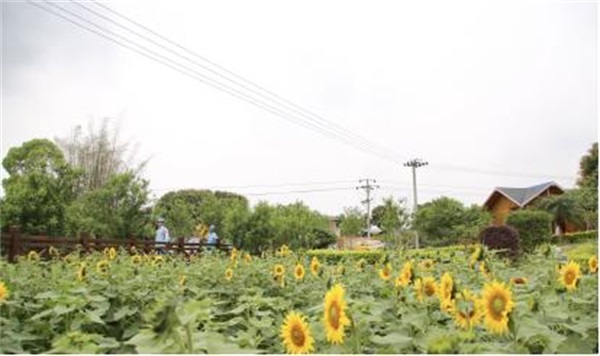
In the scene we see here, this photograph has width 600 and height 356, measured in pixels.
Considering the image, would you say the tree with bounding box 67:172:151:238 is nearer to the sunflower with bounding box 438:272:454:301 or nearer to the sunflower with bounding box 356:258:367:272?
the sunflower with bounding box 356:258:367:272

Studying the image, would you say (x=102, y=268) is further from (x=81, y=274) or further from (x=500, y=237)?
(x=500, y=237)

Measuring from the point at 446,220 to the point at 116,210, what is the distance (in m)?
13.3

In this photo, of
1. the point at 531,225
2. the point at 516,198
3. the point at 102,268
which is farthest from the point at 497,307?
the point at 516,198

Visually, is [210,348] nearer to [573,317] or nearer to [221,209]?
[573,317]

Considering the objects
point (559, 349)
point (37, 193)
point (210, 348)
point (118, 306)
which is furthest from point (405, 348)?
point (37, 193)

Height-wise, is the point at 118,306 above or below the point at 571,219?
below

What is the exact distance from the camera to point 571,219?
2180cm

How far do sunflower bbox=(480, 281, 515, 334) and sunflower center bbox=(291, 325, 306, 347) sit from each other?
385 millimetres

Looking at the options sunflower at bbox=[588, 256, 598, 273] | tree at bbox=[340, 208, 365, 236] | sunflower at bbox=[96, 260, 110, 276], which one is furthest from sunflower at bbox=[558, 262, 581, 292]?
tree at bbox=[340, 208, 365, 236]

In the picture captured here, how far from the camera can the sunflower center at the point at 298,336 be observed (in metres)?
1.46

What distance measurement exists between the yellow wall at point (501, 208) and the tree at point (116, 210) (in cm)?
1265

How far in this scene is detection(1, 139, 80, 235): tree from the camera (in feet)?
36.6

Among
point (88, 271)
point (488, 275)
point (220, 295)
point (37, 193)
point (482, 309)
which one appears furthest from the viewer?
point (37, 193)

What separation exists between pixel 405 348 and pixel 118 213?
444 inches
